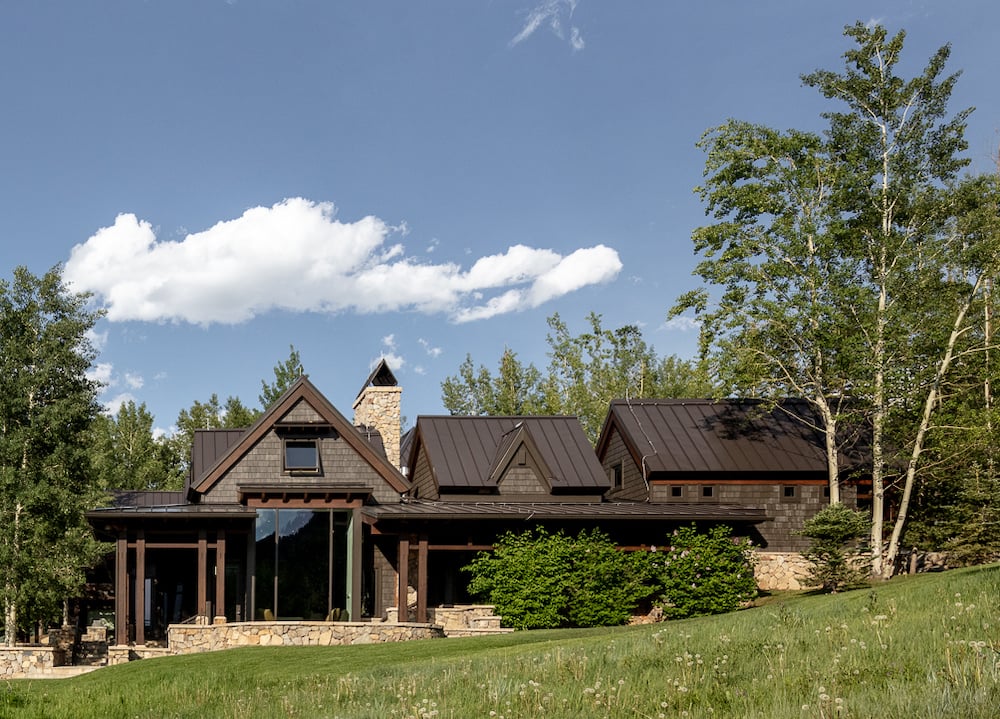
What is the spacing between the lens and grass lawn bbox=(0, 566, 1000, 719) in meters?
7.78

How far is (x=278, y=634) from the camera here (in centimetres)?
2498

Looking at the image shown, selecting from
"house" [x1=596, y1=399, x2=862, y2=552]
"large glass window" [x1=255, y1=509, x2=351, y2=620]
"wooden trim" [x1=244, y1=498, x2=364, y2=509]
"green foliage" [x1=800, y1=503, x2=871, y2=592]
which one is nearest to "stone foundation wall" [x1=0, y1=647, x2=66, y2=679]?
"large glass window" [x1=255, y1=509, x2=351, y2=620]

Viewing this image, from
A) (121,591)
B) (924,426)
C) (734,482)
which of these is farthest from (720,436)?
(121,591)

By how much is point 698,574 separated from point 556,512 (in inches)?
175

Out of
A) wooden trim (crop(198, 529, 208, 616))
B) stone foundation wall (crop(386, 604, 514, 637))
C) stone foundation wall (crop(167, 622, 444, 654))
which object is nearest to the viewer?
stone foundation wall (crop(167, 622, 444, 654))

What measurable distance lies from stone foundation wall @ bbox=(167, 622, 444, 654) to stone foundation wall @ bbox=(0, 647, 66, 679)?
115 inches

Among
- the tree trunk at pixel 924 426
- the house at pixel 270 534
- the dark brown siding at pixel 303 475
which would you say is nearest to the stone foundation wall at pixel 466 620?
the house at pixel 270 534

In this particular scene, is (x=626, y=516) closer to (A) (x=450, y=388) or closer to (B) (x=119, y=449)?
(B) (x=119, y=449)

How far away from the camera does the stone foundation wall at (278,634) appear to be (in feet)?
81.5

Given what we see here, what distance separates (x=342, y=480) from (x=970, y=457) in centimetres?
1937

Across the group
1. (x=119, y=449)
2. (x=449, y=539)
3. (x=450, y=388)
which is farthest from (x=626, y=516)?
(x=450, y=388)

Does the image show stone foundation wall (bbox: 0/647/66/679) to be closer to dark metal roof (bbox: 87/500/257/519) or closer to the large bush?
dark metal roof (bbox: 87/500/257/519)

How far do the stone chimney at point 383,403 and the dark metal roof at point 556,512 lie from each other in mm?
4773

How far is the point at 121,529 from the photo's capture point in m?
26.6
